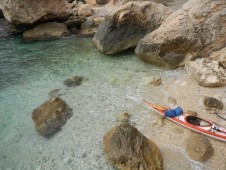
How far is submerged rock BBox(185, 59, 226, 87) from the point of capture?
9.95m

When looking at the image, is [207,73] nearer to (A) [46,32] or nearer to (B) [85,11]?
(A) [46,32]

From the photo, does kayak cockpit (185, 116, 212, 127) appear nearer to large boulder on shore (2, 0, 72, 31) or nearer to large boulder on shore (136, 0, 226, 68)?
large boulder on shore (136, 0, 226, 68)

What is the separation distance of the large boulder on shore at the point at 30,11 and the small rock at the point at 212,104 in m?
12.0

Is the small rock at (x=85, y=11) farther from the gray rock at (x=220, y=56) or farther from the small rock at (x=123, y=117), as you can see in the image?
the small rock at (x=123, y=117)

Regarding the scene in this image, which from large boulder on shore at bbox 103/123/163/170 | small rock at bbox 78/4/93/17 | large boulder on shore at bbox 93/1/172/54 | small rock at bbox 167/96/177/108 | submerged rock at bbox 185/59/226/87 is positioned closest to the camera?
large boulder on shore at bbox 103/123/163/170

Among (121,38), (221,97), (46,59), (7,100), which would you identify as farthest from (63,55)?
(221,97)

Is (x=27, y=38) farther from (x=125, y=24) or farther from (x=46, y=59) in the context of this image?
(x=125, y=24)

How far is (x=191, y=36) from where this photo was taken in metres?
11.6

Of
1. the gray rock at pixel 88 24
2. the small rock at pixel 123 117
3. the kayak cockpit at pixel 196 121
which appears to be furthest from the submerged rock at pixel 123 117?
the gray rock at pixel 88 24

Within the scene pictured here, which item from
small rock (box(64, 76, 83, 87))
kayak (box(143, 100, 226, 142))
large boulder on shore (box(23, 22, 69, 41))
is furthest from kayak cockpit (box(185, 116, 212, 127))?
large boulder on shore (box(23, 22, 69, 41))

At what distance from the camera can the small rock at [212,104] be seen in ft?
29.4

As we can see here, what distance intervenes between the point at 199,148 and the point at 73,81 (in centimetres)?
622

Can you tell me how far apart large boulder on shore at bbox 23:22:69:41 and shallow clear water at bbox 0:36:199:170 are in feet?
4.03

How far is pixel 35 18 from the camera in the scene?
16.7m
